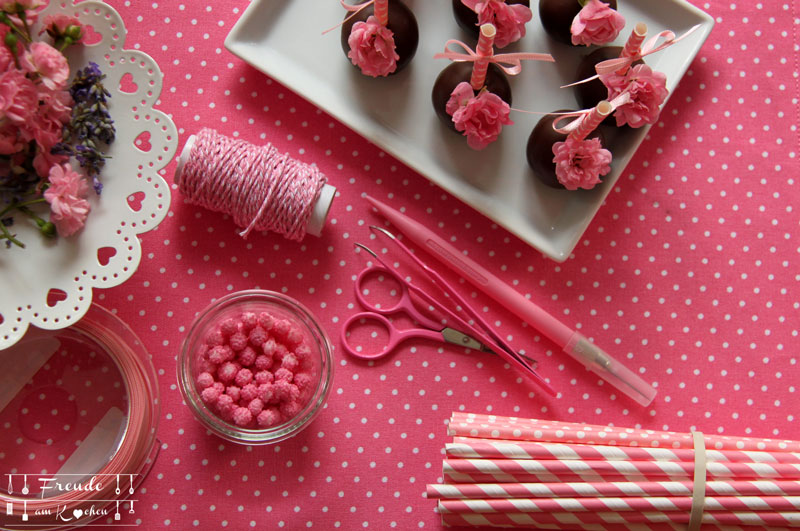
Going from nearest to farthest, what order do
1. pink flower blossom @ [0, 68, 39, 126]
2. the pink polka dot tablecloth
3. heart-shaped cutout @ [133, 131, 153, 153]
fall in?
pink flower blossom @ [0, 68, 39, 126]
heart-shaped cutout @ [133, 131, 153, 153]
the pink polka dot tablecloth

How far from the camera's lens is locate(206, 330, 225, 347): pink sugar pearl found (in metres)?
0.82

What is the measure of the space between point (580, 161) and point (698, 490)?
1.34ft

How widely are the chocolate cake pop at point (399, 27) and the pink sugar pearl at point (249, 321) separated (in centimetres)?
35

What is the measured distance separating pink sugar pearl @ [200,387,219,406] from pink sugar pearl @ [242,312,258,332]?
0.27 feet

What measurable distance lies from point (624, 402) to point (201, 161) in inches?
24.6

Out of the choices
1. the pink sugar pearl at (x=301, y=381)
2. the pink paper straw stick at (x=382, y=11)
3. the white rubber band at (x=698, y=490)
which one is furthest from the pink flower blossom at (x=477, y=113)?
the white rubber band at (x=698, y=490)

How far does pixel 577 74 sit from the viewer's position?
88cm

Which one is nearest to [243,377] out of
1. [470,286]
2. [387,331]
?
[387,331]

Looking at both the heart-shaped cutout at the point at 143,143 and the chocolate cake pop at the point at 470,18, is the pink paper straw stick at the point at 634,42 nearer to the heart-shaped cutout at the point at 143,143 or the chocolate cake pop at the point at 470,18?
the chocolate cake pop at the point at 470,18

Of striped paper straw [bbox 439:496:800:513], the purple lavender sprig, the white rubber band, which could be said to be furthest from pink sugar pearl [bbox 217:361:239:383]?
the white rubber band

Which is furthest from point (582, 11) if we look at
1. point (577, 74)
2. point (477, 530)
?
point (477, 530)

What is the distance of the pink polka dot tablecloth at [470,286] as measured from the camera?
0.86 meters

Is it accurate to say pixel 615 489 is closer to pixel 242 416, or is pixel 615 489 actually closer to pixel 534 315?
pixel 534 315

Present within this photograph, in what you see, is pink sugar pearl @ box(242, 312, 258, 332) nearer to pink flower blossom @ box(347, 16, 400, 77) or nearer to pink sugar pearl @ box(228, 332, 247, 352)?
pink sugar pearl @ box(228, 332, 247, 352)
